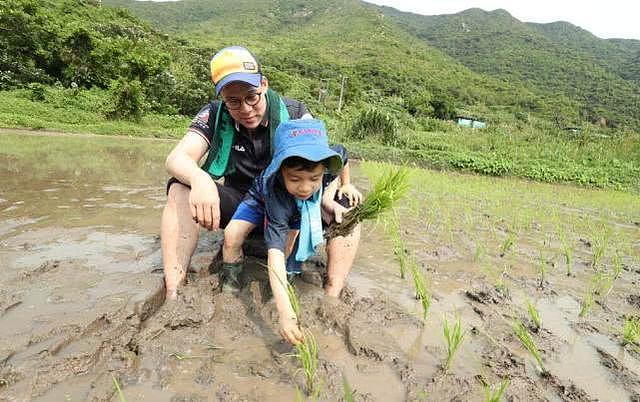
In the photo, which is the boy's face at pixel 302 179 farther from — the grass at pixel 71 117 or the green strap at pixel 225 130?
the grass at pixel 71 117

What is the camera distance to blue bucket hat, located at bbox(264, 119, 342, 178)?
1.84m

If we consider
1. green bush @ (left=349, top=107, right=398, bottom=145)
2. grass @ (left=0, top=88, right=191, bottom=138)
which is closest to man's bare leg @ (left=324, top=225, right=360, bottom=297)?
grass @ (left=0, top=88, right=191, bottom=138)

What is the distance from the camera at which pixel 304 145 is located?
188 centimetres

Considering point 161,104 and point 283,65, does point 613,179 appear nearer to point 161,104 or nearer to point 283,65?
point 161,104

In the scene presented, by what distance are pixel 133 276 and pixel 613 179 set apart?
43.4 ft

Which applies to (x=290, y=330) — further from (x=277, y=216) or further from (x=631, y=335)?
(x=631, y=335)

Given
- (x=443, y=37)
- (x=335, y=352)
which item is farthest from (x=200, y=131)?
(x=443, y=37)

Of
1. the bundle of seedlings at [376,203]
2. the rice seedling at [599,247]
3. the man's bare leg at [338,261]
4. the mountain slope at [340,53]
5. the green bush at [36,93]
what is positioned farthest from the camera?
the mountain slope at [340,53]

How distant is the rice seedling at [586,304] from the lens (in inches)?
93.7

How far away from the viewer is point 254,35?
68.0m

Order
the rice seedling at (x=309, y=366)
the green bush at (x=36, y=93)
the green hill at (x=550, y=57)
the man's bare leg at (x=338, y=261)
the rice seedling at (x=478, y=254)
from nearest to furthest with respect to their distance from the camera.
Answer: the rice seedling at (x=309, y=366) → the man's bare leg at (x=338, y=261) → the rice seedling at (x=478, y=254) → the green bush at (x=36, y=93) → the green hill at (x=550, y=57)

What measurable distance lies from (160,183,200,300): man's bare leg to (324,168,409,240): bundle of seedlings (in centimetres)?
75

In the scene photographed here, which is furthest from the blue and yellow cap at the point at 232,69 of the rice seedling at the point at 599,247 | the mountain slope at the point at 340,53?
the mountain slope at the point at 340,53

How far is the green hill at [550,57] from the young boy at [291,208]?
50508 mm
